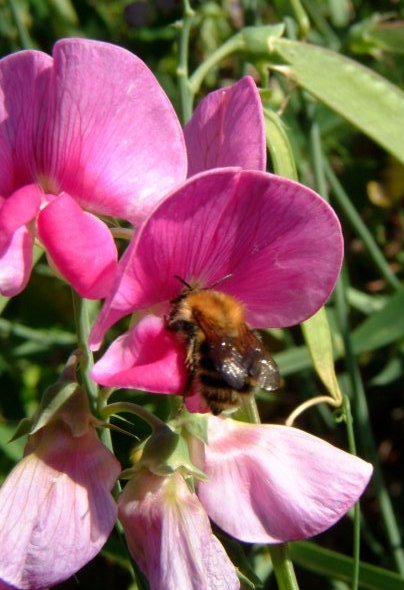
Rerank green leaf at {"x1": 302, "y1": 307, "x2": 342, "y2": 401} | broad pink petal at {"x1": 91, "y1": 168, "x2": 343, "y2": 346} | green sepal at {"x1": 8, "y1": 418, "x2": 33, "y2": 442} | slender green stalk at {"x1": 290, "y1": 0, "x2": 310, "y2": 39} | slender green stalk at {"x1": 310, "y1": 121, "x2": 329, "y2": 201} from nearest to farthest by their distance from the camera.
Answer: broad pink petal at {"x1": 91, "y1": 168, "x2": 343, "y2": 346} → green sepal at {"x1": 8, "y1": 418, "x2": 33, "y2": 442} → green leaf at {"x1": 302, "y1": 307, "x2": 342, "y2": 401} → slender green stalk at {"x1": 290, "y1": 0, "x2": 310, "y2": 39} → slender green stalk at {"x1": 310, "y1": 121, "x2": 329, "y2": 201}

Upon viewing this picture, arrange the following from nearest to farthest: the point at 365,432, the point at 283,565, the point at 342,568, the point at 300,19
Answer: the point at 283,565 → the point at 342,568 → the point at 300,19 → the point at 365,432

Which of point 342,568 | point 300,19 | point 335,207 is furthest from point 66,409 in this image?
point 335,207

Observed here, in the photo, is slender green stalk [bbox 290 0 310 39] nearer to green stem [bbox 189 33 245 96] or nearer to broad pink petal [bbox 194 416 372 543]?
green stem [bbox 189 33 245 96]

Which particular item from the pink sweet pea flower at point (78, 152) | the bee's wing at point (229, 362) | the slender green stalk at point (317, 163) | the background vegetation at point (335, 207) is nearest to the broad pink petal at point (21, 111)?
the pink sweet pea flower at point (78, 152)

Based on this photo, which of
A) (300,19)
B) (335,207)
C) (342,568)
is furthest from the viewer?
(335,207)

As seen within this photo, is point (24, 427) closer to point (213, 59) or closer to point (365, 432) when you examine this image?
point (213, 59)

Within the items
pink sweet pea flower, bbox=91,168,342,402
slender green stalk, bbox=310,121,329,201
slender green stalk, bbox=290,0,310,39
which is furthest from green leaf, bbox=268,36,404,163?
pink sweet pea flower, bbox=91,168,342,402

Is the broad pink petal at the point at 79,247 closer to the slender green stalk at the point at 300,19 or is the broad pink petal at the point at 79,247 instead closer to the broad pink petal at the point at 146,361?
the broad pink petal at the point at 146,361

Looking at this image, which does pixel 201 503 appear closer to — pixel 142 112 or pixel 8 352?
pixel 142 112
